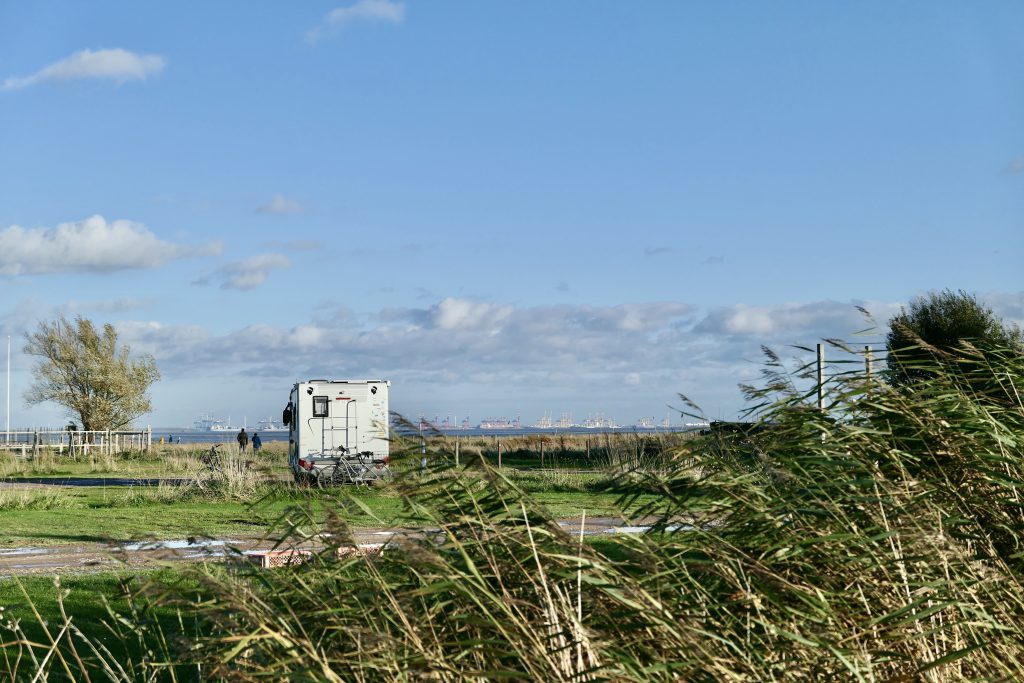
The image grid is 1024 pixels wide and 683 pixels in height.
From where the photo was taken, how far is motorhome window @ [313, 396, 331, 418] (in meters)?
22.7

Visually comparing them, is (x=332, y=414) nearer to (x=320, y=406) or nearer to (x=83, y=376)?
(x=320, y=406)

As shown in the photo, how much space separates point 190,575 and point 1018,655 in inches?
99.0

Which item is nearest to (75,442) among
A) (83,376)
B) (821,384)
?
(83,376)

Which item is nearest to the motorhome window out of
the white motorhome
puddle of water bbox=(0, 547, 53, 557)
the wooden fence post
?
the white motorhome

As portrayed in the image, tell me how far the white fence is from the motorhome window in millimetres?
19453

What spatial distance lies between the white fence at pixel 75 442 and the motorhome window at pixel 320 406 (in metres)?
19.5

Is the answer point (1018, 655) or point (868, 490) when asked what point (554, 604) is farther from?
point (1018, 655)

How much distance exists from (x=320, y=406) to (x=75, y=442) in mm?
25810

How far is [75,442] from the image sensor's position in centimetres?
4403

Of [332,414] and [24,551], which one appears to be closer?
[24,551]

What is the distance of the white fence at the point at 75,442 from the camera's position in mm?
40344

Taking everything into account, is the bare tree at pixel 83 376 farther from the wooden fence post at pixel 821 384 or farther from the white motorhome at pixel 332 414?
the wooden fence post at pixel 821 384

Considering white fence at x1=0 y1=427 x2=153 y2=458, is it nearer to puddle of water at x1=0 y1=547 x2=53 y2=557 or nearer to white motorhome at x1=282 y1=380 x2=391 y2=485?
white motorhome at x1=282 y1=380 x2=391 y2=485

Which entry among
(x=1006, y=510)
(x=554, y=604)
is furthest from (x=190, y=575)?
(x=1006, y=510)
